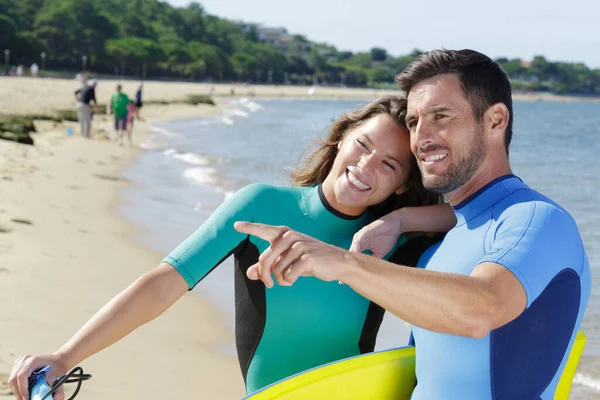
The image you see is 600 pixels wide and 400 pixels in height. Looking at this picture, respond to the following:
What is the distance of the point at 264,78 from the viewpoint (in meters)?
124

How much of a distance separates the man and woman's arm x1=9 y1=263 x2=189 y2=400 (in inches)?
23.1

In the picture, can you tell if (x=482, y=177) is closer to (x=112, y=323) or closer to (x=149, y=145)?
(x=112, y=323)

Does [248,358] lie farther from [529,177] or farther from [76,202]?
[529,177]

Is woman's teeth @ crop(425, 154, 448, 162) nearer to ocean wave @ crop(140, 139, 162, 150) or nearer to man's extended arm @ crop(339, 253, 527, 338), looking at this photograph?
man's extended arm @ crop(339, 253, 527, 338)

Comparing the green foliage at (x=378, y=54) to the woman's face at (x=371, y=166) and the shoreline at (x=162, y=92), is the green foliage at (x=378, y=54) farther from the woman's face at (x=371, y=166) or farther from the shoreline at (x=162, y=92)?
the woman's face at (x=371, y=166)

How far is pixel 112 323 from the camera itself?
189 centimetres

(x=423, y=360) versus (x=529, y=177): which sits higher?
(x=423, y=360)

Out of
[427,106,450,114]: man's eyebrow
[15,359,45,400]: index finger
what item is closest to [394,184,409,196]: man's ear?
[427,106,450,114]: man's eyebrow

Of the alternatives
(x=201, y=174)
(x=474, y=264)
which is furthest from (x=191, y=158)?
(x=474, y=264)

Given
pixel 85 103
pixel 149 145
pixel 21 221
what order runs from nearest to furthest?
pixel 21 221 → pixel 85 103 → pixel 149 145

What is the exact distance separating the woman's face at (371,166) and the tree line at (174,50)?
127 ft

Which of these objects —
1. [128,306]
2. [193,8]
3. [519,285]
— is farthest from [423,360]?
[193,8]

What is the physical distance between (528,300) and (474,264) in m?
0.20

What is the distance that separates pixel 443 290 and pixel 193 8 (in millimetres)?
154152
